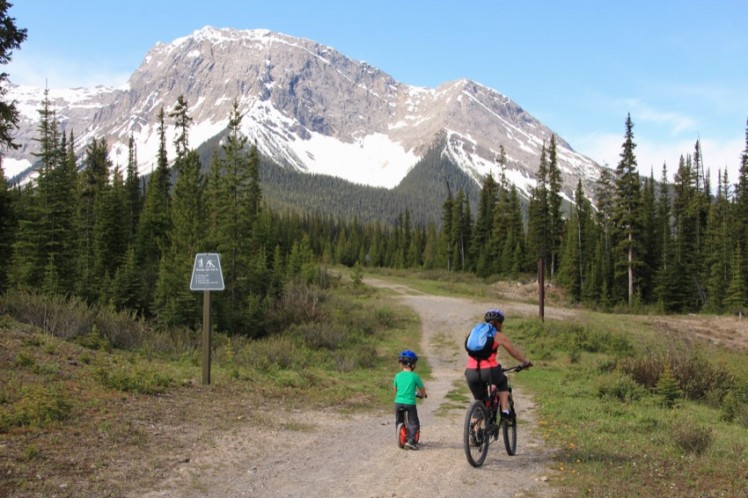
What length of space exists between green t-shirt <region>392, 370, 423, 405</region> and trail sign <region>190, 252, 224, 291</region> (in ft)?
17.6

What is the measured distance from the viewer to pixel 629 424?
10891 millimetres

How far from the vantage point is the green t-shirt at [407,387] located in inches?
348

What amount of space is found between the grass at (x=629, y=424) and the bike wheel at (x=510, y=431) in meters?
0.68

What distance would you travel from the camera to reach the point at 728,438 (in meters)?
10.1

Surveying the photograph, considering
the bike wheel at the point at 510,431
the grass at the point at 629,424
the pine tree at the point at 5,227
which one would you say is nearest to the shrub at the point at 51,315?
the pine tree at the point at 5,227

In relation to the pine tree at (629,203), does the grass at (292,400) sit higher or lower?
lower

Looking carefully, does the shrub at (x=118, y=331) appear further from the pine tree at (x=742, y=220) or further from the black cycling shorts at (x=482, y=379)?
the pine tree at (x=742, y=220)

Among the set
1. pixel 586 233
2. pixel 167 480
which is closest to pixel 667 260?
pixel 586 233

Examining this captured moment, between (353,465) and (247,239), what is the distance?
22.7 meters

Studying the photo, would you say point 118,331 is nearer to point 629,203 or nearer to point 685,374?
point 685,374

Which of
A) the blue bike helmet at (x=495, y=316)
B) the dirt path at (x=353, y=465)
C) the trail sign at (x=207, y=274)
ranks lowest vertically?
the dirt path at (x=353, y=465)

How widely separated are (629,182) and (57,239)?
44.9 m

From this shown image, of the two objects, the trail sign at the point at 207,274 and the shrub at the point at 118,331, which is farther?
the shrub at the point at 118,331

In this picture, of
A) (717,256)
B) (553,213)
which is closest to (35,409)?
(717,256)
